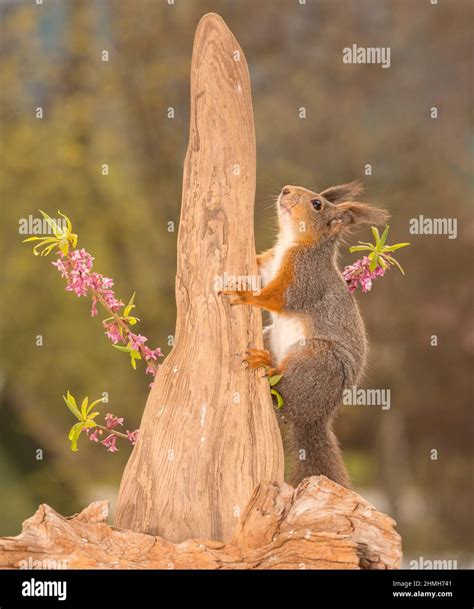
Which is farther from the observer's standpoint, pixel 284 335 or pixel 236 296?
pixel 284 335

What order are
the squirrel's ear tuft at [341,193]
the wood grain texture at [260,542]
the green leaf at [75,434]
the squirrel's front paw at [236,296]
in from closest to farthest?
1. the wood grain texture at [260,542]
2. the squirrel's front paw at [236,296]
3. the green leaf at [75,434]
4. the squirrel's ear tuft at [341,193]

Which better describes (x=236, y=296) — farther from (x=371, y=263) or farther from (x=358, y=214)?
(x=358, y=214)

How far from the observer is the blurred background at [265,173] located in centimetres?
878

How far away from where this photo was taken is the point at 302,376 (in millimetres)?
4539

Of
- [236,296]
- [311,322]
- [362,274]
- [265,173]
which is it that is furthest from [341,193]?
[265,173]

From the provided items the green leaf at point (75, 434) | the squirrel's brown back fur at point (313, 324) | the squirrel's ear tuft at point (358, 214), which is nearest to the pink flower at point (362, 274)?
the squirrel's brown back fur at point (313, 324)

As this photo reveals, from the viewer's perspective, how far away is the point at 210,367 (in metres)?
4.37

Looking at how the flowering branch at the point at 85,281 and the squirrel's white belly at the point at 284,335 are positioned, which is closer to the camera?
the flowering branch at the point at 85,281

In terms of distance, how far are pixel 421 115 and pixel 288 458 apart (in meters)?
5.32

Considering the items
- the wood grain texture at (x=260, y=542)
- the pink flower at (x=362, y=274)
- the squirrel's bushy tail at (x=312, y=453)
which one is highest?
the pink flower at (x=362, y=274)

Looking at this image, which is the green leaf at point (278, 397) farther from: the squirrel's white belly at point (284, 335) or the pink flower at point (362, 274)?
the pink flower at point (362, 274)

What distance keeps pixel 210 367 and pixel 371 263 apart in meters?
1.03

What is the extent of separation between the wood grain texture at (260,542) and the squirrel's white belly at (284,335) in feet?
2.66

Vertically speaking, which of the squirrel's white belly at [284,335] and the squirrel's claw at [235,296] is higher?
the squirrel's claw at [235,296]
